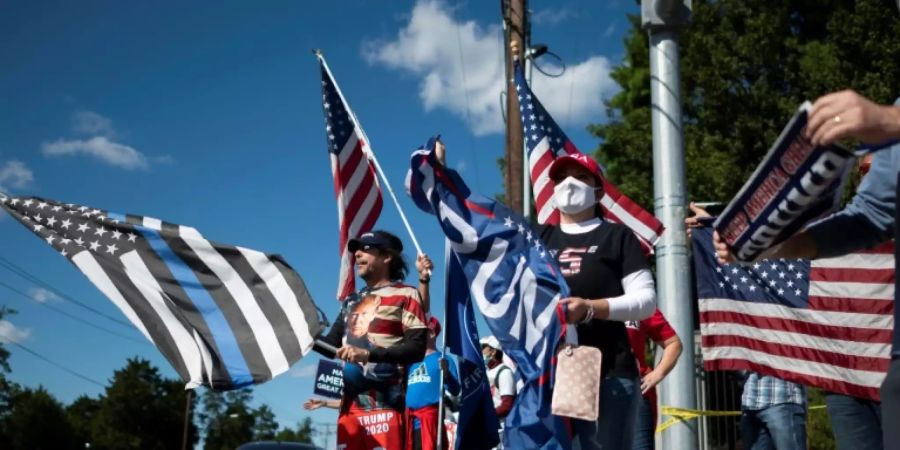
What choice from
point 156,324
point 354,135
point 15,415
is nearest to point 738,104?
point 354,135

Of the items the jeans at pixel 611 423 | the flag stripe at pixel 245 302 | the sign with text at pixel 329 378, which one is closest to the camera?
→ the jeans at pixel 611 423

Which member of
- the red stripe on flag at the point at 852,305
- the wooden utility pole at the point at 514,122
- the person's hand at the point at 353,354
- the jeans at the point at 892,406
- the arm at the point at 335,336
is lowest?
the jeans at the point at 892,406

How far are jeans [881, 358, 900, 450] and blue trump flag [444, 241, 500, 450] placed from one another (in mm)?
2805

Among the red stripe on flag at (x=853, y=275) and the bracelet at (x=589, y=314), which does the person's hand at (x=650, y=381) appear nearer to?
the red stripe on flag at (x=853, y=275)

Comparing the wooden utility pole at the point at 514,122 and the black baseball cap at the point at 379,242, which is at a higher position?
the wooden utility pole at the point at 514,122

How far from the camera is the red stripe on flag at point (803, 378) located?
496 centimetres

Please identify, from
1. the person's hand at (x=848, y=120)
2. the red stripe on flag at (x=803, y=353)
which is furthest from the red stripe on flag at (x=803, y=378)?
the person's hand at (x=848, y=120)

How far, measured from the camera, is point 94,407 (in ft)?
384

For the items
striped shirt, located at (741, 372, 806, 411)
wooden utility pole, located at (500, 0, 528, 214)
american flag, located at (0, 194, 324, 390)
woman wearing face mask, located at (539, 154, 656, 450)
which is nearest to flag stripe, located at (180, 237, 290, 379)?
american flag, located at (0, 194, 324, 390)

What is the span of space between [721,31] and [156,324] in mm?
15600

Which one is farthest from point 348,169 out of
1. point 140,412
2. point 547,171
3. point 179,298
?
point 140,412

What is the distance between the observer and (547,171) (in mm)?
6543

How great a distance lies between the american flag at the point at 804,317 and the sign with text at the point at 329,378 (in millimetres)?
2594

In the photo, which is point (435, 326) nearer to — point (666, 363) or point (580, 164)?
point (666, 363)
